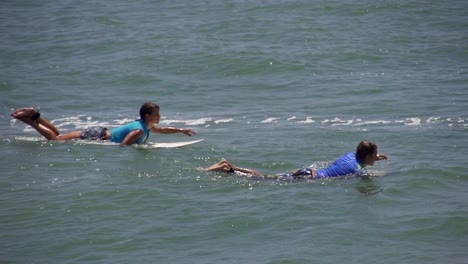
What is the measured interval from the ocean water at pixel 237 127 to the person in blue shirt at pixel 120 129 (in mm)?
275

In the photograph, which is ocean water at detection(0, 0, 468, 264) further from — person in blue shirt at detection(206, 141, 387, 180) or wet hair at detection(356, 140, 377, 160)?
wet hair at detection(356, 140, 377, 160)

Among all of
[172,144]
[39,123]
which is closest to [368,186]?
[172,144]

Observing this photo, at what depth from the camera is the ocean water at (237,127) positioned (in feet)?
36.1

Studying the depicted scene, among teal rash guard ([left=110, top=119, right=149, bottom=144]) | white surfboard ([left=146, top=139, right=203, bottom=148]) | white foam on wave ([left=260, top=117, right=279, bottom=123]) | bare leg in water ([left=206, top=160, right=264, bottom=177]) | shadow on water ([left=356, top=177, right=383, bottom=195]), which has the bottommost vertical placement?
shadow on water ([left=356, top=177, right=383, bottom=195])

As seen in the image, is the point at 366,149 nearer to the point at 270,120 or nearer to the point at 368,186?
the point at 368,186

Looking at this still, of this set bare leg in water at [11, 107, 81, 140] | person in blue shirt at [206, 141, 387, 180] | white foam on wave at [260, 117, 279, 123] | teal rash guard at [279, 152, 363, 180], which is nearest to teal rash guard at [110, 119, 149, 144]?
bare leg in water at [11, 107, 81, 140]

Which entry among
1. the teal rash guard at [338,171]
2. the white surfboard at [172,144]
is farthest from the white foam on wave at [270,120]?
the teal rash guard at [338,171]

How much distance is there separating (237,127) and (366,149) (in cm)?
505

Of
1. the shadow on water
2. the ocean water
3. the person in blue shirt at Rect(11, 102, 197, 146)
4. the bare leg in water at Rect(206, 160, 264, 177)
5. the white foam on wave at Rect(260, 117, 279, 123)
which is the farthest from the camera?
the white foam on wave at Rect(260, 117, 279, 123)

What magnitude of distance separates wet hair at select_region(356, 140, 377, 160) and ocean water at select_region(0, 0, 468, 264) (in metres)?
0.45

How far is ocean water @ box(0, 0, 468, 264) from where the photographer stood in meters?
11.0

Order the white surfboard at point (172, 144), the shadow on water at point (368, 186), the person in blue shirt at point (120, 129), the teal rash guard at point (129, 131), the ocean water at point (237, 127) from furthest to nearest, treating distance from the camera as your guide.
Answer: the white surfboard at point (172, 144) < the teal rash guard at point (129, 131) < the person in blue shirt at point (120, 129) < the shadow on water at point (368, 186) < the ocean water at point (237, 127)

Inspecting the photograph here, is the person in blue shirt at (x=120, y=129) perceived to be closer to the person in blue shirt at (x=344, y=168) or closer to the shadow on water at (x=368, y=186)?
the person in blue shirt at (x=344, y=168)

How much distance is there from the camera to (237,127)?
17953mm
